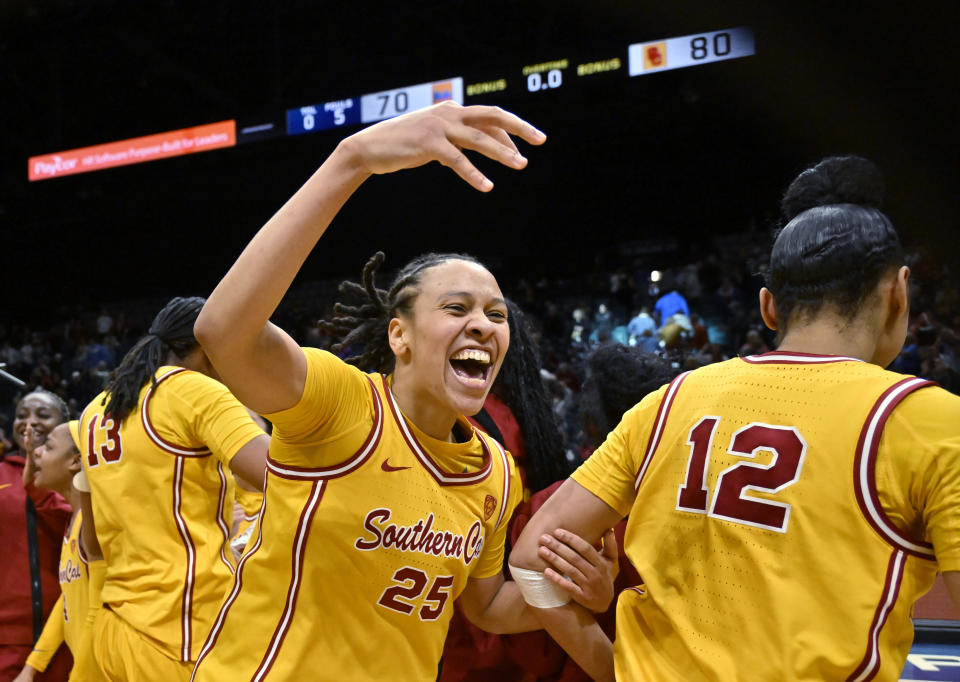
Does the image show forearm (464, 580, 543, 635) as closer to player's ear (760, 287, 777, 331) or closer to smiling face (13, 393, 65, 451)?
player's ear (760, 287, 777, 331)

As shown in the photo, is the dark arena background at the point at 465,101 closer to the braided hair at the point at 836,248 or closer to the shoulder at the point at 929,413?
the braided hair at the point at 836,248

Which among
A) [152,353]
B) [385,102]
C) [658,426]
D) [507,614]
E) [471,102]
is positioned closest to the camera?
[658,426]

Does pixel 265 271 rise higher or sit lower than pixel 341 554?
higher

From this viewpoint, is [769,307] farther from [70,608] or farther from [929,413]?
[70,608]

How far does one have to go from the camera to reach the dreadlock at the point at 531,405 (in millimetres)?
2666

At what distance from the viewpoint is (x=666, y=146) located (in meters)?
15.5

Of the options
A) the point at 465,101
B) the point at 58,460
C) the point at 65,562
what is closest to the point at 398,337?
the point at 58,460

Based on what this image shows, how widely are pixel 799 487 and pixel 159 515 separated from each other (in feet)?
6.46

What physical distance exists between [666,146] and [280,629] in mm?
14693

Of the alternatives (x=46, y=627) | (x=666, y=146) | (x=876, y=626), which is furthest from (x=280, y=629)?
(x=666, y=146)

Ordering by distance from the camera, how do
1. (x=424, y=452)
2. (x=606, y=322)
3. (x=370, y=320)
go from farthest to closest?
(x=606, y=322), (x=370, y=320), (x=424, y=452)

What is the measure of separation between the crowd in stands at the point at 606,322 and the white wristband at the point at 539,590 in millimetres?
6059

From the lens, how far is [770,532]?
56.6 inches

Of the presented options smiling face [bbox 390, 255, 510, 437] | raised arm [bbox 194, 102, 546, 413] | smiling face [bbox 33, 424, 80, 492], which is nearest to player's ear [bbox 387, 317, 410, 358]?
smiling face [bbox 390, 255, 510, 437]
